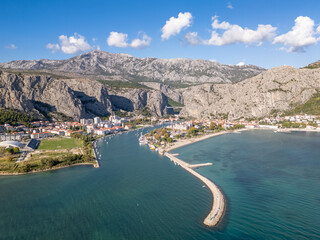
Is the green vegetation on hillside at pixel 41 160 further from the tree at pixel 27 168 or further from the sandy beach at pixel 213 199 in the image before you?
the sandy beach at pixel 213 199

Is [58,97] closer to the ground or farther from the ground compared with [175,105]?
farther from the ground

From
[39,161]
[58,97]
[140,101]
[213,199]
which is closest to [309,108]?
[213,199]

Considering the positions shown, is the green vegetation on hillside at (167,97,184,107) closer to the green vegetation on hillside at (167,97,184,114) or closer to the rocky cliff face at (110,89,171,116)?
the green vegetation on hillside at (167,97,184,114)

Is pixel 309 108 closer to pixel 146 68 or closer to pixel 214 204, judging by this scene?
pixel 214 204

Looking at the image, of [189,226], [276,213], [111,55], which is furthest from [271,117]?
[111,55]

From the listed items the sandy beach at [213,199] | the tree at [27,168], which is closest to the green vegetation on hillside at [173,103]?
the sandy beach at [213,199]

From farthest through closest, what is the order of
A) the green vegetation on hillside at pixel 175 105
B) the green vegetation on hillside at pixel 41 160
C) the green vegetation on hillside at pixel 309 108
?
the green vegetation on hillside at pixel 175 105 → the green vegetation on hillside at pixel 309 108 → the green vegetation on hillside at pixel 41 160

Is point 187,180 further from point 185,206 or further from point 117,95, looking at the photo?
point 117,95
